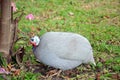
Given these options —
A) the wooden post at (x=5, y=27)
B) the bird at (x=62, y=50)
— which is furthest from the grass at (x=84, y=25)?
the wooden post at (x=5, y=27)

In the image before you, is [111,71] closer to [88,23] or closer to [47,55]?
[47,55]

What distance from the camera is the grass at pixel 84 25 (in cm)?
396

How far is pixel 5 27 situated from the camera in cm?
358

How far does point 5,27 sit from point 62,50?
0.67 metres

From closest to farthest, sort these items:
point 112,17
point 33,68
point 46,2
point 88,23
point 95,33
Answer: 1. point 33,68
2. point 95,33
3. point 88,23
4. point 112,17
5. point 46,2

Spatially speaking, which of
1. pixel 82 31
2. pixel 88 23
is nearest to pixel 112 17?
pixel 88 23

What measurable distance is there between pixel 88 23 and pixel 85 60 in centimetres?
188

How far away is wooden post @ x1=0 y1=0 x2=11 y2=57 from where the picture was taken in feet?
11.5

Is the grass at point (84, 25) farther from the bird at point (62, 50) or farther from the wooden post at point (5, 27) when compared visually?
the wooden post at point (5, 27)

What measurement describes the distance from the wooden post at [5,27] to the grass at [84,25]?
1.11 ft

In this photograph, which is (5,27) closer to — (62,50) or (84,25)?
(62,50)

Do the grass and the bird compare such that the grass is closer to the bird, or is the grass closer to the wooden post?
the bird

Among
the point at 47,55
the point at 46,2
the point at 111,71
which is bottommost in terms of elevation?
the point at 111,71

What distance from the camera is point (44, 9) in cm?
612
